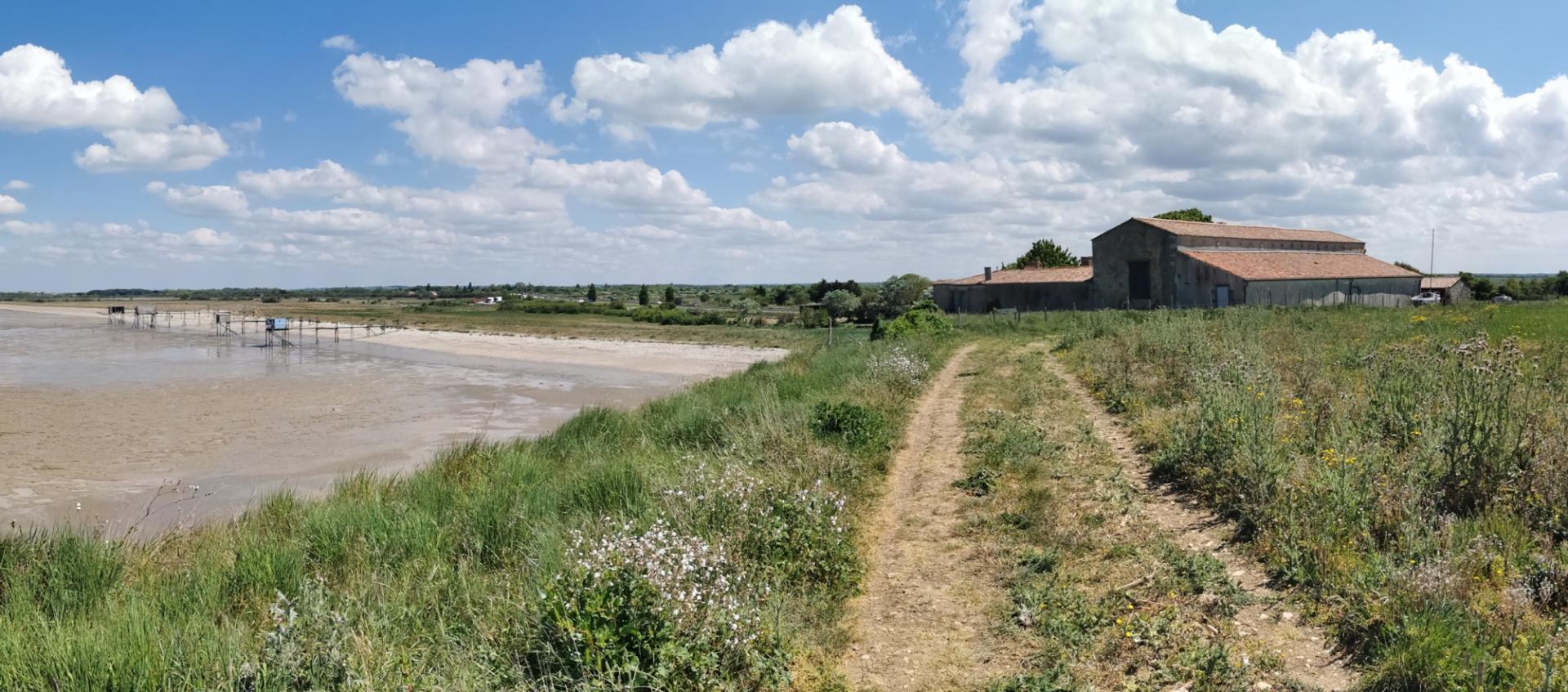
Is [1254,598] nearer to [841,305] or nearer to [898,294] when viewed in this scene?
[898,294]

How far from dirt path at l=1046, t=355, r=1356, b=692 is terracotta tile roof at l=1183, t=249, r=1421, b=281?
33935mm

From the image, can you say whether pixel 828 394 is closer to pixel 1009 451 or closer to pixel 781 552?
pixel 1009 451

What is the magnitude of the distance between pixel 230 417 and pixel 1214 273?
38761mm

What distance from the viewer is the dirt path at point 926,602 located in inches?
208

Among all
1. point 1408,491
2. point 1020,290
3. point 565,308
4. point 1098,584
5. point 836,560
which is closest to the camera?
point 1408,491

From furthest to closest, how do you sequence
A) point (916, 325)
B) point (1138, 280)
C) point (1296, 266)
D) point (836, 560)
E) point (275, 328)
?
point (275, 328), point (1138, 280), point (1296, 266), point (916, 325), point (836, 560)

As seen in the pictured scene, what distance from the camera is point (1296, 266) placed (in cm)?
4303

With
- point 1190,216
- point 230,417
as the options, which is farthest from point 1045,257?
point 230,417

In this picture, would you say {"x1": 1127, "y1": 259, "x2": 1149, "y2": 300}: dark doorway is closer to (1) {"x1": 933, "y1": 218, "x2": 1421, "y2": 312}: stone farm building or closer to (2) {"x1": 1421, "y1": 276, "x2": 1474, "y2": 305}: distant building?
(1) {"x1": 933, "y1": 218, "x2": 1421, "y2": 312}: stone farm building

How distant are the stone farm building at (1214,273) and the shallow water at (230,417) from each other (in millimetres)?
24031

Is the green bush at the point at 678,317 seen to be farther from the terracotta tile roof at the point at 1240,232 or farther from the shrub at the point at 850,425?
the shrub at the point at 850,425

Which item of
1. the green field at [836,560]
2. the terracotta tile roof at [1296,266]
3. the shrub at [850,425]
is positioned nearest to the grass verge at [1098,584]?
the green field at [836,560]

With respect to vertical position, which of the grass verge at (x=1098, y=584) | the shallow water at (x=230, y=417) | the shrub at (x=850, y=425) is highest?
the shrub at (x=850, y=425)

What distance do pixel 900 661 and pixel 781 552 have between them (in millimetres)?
1624
